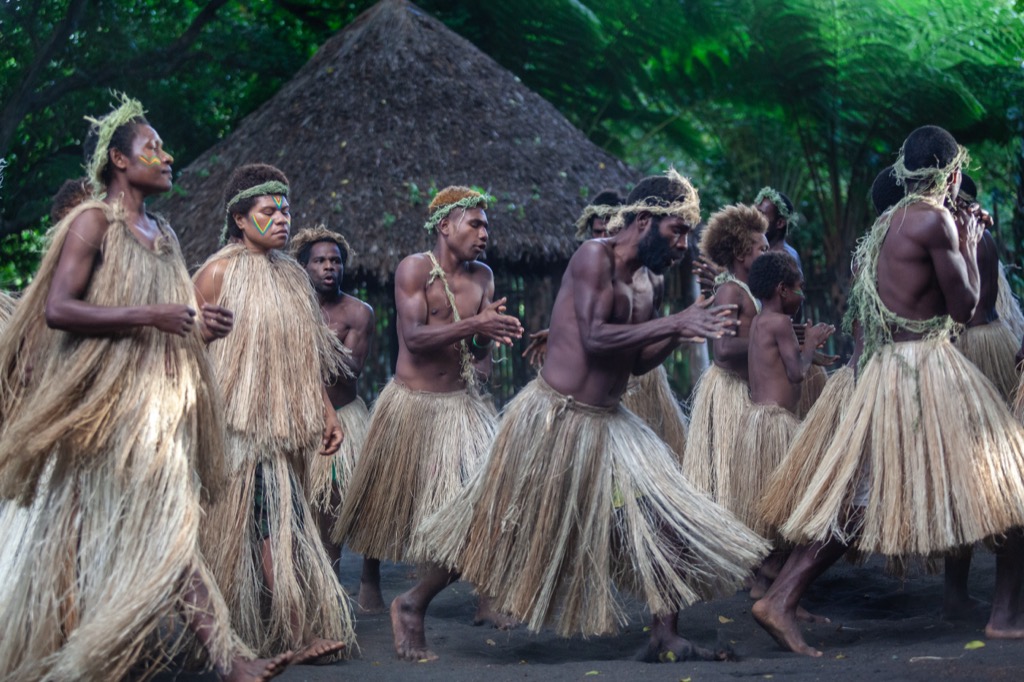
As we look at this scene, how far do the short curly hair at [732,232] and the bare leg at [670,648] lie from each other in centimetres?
226

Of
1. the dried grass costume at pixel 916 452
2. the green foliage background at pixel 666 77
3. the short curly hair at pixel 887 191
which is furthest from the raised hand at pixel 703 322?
the green foliage background at pixel 666 77

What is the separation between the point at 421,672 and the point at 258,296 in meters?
1.47

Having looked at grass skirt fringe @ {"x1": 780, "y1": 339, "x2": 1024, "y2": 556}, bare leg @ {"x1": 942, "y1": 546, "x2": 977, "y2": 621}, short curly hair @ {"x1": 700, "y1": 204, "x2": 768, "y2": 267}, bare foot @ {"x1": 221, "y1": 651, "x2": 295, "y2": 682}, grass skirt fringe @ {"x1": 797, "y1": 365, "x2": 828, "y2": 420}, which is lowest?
bare foot @ {"x1": 221, "y1": 651, "x2": 295, "y2": 682}

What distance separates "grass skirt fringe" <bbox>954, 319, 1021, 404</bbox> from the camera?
5.41 m

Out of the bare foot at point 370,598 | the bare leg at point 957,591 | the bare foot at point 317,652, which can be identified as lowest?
the bare foot at point 317,652

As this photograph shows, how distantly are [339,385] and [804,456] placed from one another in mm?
2401

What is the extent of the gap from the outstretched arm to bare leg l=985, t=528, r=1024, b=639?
288 cm

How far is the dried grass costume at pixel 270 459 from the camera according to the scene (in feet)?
14.3

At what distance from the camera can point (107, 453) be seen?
3705 millimetres

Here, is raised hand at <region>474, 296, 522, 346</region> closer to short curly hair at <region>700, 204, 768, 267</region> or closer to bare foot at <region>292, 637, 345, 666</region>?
bare foot at <region>292, 637, 345, 666</region>

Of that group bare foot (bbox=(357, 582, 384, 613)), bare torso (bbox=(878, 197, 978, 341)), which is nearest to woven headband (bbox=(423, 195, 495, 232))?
bare foot (bbox=(357, 582, 384, 613))

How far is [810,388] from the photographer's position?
6.16 meters

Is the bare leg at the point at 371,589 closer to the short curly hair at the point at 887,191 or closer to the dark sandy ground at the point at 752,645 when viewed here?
the dark sandy ground at the point at 752,645

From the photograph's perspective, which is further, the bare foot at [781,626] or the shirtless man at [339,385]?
the shirtless man at [339,385]
